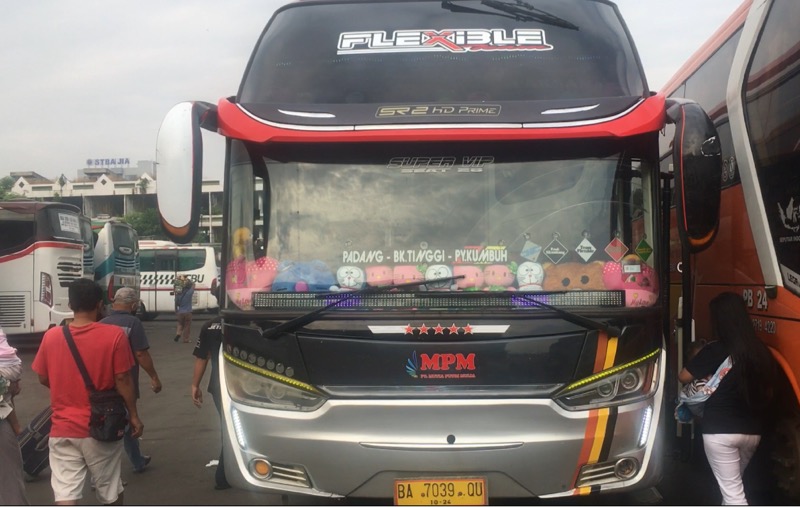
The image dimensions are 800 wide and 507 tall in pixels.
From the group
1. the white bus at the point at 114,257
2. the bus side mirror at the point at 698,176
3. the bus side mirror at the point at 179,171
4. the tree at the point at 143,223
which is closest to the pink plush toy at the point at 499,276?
the bus side mirror at the point at 698,176

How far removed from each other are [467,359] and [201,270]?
98.1ft

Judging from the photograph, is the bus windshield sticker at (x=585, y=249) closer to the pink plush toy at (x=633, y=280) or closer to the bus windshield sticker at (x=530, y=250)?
the pink plush toy at (x=633, y=280)

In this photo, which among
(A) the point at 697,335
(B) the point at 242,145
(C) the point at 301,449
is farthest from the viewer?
(A) the point at 697,335

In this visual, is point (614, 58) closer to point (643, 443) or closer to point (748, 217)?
point (748, 217)

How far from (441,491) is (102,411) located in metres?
2.11

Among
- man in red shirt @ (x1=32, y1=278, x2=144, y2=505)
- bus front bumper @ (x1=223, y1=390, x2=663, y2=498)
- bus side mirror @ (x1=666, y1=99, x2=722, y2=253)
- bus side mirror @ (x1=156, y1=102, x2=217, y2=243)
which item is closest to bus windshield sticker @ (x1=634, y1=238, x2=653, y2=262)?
bus side mirror @ (x1=666, y1=99, x2=722, y2=253)

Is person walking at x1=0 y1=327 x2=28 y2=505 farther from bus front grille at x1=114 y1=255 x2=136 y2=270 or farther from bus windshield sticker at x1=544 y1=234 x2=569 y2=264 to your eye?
bus front grille at x1=114 y1=255 x2=136 y2=270

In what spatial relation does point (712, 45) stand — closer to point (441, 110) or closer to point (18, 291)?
point (441, 110)

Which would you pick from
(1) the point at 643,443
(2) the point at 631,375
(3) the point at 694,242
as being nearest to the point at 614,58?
(3) the point at 694,242

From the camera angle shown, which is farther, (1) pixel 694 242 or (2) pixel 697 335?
(2) pixel 697 335

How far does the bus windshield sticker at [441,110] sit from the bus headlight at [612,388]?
157 cm

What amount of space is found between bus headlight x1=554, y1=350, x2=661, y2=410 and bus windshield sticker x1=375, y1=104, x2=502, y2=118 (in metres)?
1.57

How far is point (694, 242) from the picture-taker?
4.49 meters

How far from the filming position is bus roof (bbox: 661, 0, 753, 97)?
19.5 ft
